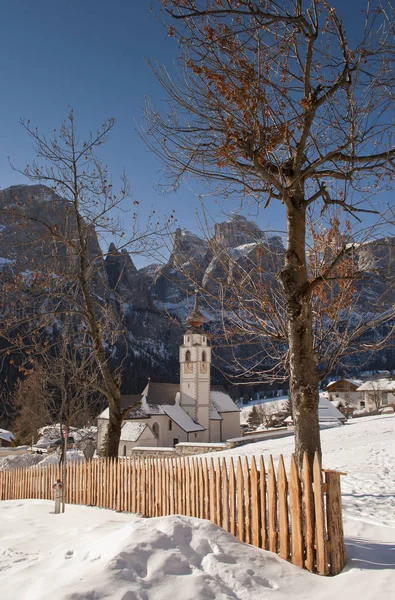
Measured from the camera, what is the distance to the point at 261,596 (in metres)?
4.02

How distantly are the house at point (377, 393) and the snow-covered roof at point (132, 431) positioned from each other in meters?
43.5

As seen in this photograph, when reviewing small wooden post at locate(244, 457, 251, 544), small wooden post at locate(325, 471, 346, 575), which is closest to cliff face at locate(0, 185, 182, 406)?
small wooden post at locate(244, 457, 251, 544)

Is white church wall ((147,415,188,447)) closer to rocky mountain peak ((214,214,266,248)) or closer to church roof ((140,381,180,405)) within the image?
church roof ((140,381,180,405))

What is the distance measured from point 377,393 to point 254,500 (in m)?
76.9

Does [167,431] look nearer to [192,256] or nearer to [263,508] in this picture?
[192,256]

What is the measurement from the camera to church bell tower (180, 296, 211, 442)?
55.3m

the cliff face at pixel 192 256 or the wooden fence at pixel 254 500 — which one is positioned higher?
the cliff face at pixel 192 256

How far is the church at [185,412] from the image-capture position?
158ft

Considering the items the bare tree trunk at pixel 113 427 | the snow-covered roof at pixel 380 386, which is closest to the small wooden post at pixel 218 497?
the bare tree trunk at pixel 113 427

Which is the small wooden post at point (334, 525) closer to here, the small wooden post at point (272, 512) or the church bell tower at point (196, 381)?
the small wooden post at point (272, 512)

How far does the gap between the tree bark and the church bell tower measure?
48.7 m

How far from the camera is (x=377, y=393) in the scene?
75.4 metres

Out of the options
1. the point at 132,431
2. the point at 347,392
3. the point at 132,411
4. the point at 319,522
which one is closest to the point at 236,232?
the point at 319,522

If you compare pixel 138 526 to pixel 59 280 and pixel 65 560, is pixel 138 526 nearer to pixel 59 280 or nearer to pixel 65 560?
pixel 65 560
